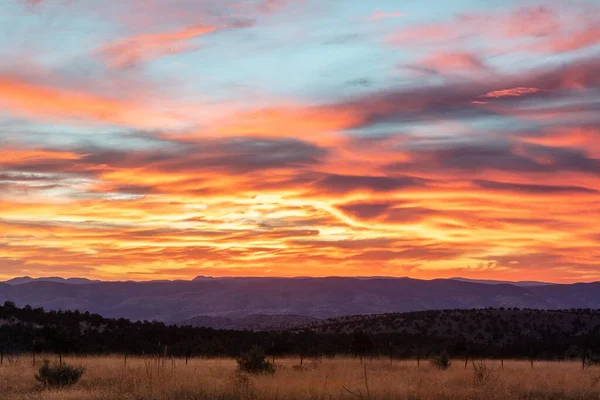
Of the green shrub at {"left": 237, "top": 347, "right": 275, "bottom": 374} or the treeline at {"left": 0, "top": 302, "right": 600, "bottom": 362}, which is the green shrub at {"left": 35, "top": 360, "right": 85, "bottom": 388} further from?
the treeline at {"left": 0, "top": 302, "right": 600, "bottom": 362}

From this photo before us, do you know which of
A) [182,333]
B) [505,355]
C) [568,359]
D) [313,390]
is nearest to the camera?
[313,390]

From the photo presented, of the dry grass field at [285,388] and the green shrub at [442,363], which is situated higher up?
the dry grass field at [285,388]

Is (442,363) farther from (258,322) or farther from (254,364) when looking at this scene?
(258,322)

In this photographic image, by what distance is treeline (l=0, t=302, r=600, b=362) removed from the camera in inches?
1977

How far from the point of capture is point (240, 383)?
22.8 meters

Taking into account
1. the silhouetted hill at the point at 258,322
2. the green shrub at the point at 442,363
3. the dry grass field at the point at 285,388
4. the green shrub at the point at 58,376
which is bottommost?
the silhouetted hill at the point at 258,322

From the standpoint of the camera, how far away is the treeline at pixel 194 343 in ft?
165

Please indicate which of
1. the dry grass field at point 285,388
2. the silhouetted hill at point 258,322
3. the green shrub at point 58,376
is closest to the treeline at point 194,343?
the dry grass field at point 285,388

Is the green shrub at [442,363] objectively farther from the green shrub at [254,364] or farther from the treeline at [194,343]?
the green shrub at [254,364]

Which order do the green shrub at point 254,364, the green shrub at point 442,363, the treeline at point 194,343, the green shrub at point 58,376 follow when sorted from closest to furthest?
the green shrub at point 58,376 → the green shrub at point 254,364 → the green shrub at point 442,363 → the treeline at point 194,343

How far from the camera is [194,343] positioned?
2201 inches

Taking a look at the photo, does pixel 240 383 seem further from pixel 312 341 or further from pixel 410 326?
pixel 410 326

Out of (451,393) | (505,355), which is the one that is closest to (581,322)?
(505,355)

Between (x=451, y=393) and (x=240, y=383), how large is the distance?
692 cm
